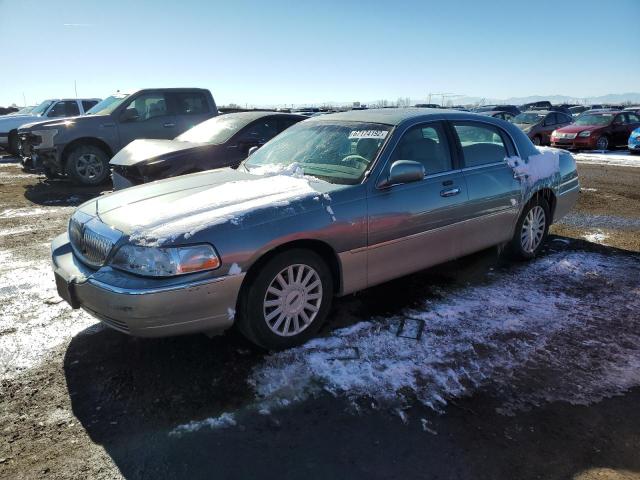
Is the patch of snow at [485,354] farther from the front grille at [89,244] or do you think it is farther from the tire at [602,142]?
the tire at [602,142]

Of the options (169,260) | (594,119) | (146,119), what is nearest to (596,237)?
(169,260)

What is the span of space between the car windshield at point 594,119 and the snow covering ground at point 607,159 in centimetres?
164

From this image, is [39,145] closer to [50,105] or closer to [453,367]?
[50,105]

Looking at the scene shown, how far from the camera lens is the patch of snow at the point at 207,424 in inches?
101

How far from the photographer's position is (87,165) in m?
9.89

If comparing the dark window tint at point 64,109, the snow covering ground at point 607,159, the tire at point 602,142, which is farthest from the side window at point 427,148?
the tire at point 602,142

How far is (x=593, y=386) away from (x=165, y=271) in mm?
2672

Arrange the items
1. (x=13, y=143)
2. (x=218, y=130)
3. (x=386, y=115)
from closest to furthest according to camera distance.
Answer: (x=386, y=115), (x=218, y=130), (x=13, y=143)

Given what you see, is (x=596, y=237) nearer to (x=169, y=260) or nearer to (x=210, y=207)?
(x=210, y=207)

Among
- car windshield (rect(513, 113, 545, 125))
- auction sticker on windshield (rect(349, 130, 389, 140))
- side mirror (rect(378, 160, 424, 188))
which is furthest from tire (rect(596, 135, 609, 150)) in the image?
side mirror (rect(378, 160, 424, 188))

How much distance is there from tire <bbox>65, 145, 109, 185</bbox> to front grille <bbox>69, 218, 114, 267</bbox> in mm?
6968

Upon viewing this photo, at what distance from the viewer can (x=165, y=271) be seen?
2883 millimetres

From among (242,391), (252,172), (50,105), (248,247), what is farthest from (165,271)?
(50,105)

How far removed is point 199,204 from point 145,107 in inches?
301
